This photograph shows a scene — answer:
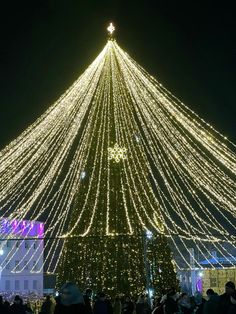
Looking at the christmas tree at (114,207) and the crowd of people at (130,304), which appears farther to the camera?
the christmas tree at (114,207)

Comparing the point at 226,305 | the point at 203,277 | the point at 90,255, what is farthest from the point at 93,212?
the point at 203,277

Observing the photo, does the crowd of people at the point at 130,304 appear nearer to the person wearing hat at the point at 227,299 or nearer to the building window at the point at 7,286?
the person wearing hat at the point at 227,299

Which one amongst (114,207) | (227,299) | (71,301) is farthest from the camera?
(114,207)

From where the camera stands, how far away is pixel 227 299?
342 inches

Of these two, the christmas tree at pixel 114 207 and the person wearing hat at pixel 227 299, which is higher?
the christmas tree at pixel 114 207

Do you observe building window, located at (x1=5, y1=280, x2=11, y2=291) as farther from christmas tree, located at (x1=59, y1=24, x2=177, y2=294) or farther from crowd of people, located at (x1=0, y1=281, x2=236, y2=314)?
crowd of people, located at (x1=0, y1=281, x2=236, y2=314)

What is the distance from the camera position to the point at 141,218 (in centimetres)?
2162

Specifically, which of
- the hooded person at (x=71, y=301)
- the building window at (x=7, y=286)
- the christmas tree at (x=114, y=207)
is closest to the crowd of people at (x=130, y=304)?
the hooded person at (x=71, y=301)

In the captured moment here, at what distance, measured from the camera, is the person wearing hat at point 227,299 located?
8477 mm

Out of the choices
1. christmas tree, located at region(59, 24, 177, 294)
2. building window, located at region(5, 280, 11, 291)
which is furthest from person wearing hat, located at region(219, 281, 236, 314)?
building window, located at region(5, 280, 11, 291)

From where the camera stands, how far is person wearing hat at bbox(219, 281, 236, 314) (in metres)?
8.48

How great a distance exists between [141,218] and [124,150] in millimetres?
2433

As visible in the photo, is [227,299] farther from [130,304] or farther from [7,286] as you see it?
[7,286]

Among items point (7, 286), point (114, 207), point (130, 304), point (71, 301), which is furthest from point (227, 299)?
point (7, 286)
